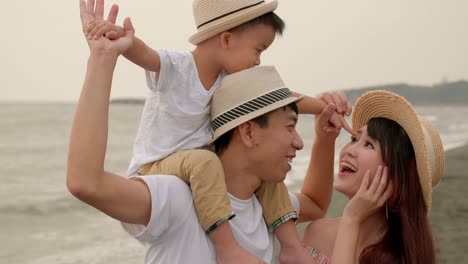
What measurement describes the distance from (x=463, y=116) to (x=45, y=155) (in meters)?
21.3

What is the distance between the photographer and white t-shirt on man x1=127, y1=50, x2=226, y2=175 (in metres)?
3.10

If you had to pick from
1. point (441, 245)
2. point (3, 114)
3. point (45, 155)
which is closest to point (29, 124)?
point (3, 114)

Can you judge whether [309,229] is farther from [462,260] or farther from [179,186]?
[462,260]

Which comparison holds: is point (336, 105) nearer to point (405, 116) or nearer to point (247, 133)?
point (405, 116)

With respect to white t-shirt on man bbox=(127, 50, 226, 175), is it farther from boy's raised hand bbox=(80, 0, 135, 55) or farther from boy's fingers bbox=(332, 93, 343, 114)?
boy's fingers bbox=(332, 93, 343, 114)

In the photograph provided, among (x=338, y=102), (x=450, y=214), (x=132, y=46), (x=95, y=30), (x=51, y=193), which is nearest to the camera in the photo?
(x=95, y=30)

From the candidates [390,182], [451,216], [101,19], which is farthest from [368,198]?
[451,216]

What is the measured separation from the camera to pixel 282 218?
3.20 metres

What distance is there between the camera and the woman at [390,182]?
10.9 ft

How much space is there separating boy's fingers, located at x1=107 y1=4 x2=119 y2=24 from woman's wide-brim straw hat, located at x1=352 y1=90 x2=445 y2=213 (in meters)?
1.34

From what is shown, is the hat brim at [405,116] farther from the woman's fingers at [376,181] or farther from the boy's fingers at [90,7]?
the boy's fingers at [90,7]

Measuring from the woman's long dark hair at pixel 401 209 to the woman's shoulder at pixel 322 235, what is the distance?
0.71ft

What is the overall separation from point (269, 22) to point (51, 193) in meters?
11.2

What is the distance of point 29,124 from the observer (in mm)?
24219
